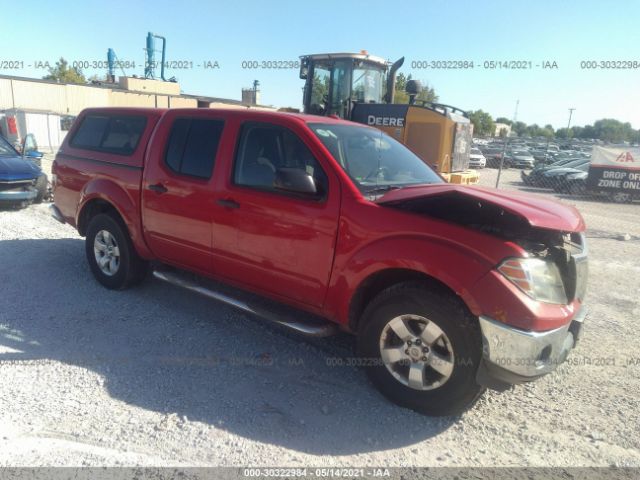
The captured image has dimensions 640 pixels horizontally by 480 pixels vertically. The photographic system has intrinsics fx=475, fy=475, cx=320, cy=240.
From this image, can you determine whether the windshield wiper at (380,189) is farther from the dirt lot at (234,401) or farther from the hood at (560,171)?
the hood at (560,171)

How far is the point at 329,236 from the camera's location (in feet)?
11.0

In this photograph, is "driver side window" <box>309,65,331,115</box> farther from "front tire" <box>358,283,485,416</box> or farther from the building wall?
the building wall

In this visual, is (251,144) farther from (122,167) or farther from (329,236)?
(122,167)

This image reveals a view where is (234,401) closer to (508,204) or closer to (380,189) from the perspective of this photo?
(380,189)

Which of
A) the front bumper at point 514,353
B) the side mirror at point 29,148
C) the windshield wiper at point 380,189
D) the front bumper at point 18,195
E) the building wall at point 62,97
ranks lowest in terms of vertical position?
the front bumper at point 18,195

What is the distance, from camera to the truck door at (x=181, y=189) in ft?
13.5

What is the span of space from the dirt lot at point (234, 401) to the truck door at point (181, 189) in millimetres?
672

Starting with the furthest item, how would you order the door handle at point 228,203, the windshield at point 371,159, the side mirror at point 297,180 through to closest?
the door handle at point 228,203 < the windshield at point 371,159 < the side mirror at point 297,180

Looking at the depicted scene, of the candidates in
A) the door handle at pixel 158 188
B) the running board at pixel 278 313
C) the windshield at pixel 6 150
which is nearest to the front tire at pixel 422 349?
the running board at pixel 278 313

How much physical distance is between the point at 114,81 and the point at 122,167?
155 ft

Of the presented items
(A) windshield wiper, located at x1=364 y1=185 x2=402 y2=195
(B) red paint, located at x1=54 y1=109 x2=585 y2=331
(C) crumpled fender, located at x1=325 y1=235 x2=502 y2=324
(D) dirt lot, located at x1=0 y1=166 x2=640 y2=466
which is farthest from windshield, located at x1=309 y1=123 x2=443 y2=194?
(D) dirt lot, located at x1=0 y1=166 x2=640 y2=466

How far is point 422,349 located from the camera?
3.06 metres

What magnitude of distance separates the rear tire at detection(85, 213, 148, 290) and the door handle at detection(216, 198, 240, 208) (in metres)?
Result: 1.51

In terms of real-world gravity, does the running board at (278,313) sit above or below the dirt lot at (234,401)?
above
